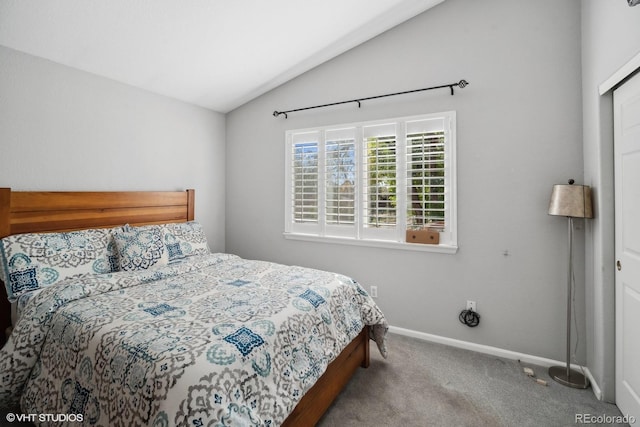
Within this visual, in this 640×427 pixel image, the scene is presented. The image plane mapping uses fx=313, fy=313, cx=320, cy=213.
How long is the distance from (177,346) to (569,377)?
266 cm

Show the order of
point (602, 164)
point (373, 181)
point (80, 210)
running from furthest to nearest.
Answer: point (373, 181), point (80, 210), point (602, 164)

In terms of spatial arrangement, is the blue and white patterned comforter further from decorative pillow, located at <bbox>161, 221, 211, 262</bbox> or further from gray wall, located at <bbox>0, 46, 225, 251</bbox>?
gray wall, located at <bbox>0, 46, 225, 251</bbox>

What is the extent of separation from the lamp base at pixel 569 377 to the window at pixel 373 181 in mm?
1171

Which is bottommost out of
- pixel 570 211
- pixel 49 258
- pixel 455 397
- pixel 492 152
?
pixel 455 397

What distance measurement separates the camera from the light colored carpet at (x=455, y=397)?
187 centimetres

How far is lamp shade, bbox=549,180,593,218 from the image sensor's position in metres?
2.12

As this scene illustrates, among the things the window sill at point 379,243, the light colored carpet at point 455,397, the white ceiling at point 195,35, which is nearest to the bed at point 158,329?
the light colored carpet at point 455,397

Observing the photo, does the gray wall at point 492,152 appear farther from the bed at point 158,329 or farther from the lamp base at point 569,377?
the bed at point 158,329

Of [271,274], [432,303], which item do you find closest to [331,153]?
[271,274]

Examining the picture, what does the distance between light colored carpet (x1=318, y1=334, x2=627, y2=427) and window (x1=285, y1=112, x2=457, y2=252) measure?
39.3 inches

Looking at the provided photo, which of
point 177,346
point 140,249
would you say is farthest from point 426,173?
point 140,249

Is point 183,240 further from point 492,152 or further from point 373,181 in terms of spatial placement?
point 492,152

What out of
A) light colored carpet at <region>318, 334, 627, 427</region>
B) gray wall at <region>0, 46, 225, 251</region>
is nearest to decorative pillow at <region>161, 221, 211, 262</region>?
gray wall at <region>0, 46, 225, 251</region>

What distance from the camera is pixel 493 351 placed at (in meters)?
2.64
